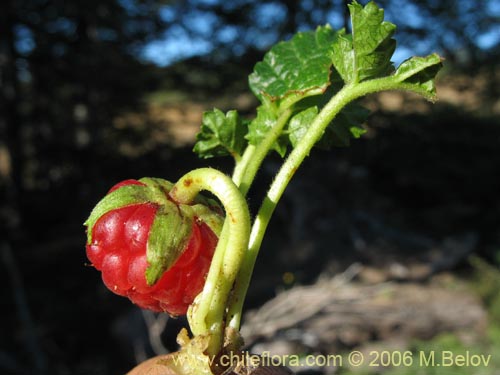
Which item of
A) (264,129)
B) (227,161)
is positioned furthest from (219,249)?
(227,161)

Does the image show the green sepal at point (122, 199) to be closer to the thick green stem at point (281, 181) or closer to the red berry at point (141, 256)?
the red berry at point (141, 256)

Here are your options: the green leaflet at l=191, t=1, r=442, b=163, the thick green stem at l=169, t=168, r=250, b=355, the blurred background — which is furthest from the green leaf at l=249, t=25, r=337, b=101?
the blurred background

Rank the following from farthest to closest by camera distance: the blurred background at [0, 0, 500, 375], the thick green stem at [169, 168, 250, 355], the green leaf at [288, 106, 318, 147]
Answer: the blurred background at [0, 0, 500, 375]
the green leaf at [288, 106, 318, 147]
the thick green stem at [169, 168, 250, 355]

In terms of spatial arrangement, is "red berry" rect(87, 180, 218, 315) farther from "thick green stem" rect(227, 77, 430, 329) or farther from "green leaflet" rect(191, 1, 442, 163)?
"green leaflet" rect(191, 1, 442, 163)

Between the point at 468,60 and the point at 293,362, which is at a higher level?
the point at 468,60

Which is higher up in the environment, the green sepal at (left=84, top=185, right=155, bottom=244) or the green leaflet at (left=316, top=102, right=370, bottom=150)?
the green leaflet at (left=316, top=102, right=370, bottom=150)

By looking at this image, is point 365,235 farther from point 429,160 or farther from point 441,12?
point 441,12

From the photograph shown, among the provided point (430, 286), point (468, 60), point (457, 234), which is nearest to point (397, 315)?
point (430, 286)
